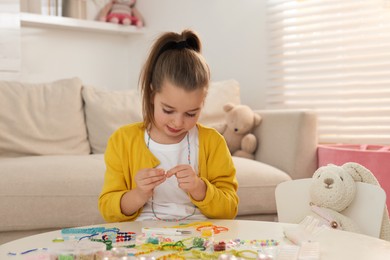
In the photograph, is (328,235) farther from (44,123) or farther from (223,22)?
(223,22)

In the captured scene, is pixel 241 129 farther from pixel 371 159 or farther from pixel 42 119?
pixel 42 119

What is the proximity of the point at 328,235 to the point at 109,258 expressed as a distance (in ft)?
1.50

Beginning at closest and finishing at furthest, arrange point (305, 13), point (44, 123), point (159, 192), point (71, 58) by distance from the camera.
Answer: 1. point (159, 192)
2. point (44, 123)
3. point (305, 13)
4. point (71, 58)

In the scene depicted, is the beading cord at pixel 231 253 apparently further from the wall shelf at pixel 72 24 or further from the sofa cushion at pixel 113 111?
the wall shelf at pixel 72 24

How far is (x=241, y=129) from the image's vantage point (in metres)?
2.65

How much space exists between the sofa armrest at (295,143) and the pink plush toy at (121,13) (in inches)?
63.2

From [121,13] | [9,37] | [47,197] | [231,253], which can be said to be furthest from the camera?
[121,13]

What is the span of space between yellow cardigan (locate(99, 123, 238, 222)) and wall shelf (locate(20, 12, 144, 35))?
6.75ft

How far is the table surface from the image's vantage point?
39.5 inches

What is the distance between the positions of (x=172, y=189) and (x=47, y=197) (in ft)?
2.51

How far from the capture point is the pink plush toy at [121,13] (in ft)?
12.2

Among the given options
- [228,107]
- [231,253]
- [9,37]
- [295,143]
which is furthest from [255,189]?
[9,37]

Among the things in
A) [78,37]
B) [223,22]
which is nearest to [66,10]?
[78,37]

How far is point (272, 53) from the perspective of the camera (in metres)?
3.15
